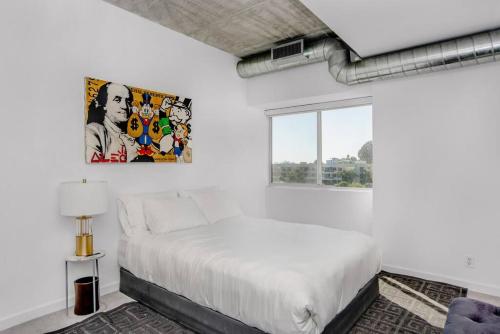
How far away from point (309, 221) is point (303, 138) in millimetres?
1325

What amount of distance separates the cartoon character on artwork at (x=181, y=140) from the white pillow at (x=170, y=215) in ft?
2.10

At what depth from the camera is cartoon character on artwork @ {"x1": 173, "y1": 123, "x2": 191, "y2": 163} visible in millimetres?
3807

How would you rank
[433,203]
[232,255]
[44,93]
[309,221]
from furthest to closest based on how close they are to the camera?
[309,221], [433,203], [44,93], [232,255]

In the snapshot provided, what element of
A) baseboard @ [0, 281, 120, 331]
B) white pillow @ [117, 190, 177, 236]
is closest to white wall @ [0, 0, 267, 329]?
baseboard @ [0, 281, 120, 331]

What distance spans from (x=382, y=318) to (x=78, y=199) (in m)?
2.67

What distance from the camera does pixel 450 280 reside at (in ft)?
10.8

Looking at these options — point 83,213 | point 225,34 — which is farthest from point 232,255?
point 225,34

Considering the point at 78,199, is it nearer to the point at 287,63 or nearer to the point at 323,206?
the point at 287,63

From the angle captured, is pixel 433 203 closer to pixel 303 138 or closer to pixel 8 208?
pixel 303 138

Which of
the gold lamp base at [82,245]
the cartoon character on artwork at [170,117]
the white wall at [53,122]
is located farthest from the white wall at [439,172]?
the gold lamp base at [82,245]

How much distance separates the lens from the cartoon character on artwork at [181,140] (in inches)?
150

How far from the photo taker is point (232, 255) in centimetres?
233

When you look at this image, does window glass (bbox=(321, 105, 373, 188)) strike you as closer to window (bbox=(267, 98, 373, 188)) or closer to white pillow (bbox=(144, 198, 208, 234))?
window (bbox=(267, 98, 373, 188))

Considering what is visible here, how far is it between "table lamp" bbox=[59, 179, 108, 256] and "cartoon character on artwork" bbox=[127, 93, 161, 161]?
2.64 feet
